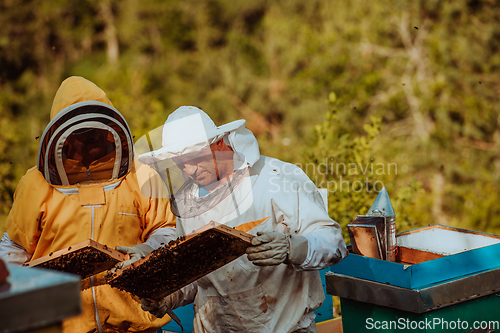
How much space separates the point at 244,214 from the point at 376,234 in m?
0.94

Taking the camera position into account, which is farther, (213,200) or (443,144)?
(443,144)

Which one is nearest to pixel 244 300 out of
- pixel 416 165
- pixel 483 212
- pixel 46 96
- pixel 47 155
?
pixel 47 155

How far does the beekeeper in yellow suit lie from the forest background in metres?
0.43

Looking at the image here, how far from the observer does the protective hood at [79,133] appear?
2.59 meters

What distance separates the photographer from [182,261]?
2100 mm

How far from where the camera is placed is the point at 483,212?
9250mm

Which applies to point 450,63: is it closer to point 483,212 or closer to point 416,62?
point 416,62

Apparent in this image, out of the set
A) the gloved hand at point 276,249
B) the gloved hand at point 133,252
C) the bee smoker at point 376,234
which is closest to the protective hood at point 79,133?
the gloved hand at point 133,252

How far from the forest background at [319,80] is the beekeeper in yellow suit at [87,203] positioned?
430mm

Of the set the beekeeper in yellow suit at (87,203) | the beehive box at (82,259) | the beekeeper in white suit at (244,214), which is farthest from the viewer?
the beekeeper in yellow suit at (87,203)

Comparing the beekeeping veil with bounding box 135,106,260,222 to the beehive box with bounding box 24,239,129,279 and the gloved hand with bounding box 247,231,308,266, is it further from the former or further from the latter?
the beehive box with bounding box 24,239,129,279

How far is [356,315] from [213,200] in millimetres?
1165

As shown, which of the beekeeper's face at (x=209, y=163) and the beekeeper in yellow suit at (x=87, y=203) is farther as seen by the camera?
the beekeeper in yellow suit at (x=87, y=203)

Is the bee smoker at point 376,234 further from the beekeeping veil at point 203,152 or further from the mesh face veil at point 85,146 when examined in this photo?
the mesh face veil at point 85,146
